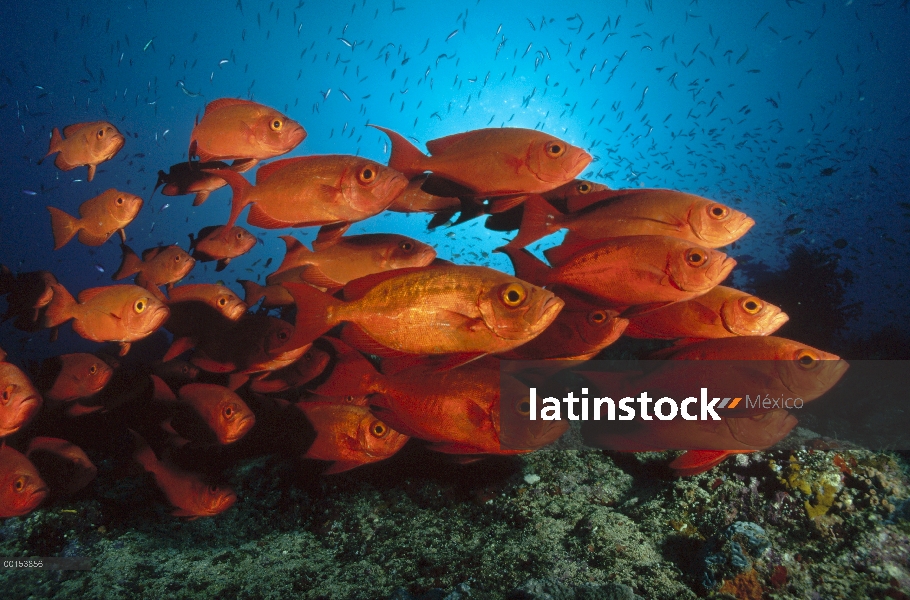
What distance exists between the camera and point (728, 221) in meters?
2.65

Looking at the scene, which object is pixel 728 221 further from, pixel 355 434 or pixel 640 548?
pixel 355 434

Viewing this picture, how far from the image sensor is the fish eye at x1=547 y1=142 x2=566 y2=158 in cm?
265

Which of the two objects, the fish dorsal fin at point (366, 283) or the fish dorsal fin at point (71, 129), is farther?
the fish dorsal fin at point (71, 129)

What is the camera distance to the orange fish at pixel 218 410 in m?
3.59

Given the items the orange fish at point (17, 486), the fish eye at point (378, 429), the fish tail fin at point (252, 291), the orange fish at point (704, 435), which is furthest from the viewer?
the fish tail fin at point (252, 291)

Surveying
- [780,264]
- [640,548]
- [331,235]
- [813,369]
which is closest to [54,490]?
[331,235]

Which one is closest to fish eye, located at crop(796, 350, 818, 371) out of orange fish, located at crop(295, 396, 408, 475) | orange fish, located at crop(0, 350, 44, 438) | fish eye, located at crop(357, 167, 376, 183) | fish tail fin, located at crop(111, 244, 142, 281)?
orange fish, located at crop(295, 396, 408, 475)

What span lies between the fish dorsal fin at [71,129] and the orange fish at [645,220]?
5.63m

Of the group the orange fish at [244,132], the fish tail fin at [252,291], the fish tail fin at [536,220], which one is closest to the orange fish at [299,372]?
the fish tail fin at [252,291]

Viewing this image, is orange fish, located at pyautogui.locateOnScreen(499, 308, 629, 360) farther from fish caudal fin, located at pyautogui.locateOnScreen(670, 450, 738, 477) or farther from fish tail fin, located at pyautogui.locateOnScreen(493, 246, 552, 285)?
fish caudal fin, located at pyautogui.locateOnScreen(670, 450, 738, 477)

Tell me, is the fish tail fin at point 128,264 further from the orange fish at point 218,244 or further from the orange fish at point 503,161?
the orange fish at point 503,161

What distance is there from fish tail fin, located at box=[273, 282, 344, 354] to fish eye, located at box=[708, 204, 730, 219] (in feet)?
8.61

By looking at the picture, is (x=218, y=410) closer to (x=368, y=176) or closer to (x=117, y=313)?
(x=117, y=313)

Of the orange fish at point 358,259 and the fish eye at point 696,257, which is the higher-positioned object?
the fish eye at point 696,257
